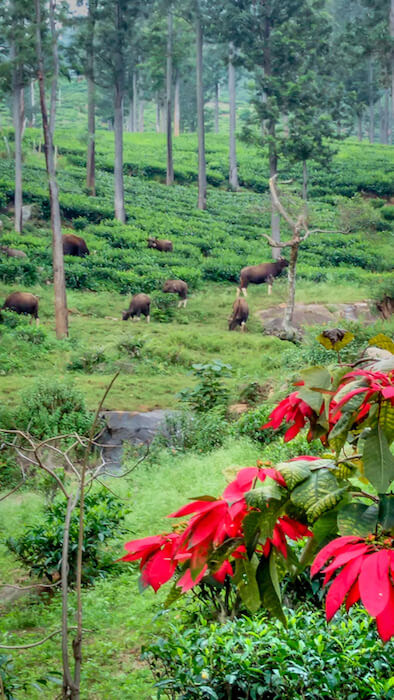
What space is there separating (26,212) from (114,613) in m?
19.1

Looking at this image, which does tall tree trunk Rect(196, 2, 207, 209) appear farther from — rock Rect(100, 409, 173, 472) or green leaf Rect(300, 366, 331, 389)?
green leaf Rect(300, 366, 331, 389)

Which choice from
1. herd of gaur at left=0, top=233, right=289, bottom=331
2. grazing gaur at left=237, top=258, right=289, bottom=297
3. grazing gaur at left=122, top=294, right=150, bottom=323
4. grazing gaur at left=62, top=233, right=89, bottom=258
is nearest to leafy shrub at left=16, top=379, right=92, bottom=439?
herd of gaur at left=0, top=233, right=289, bottom=331

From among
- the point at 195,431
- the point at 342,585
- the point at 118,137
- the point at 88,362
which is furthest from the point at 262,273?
the point at 342,585

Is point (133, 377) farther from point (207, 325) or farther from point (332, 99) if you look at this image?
point (332, 99)

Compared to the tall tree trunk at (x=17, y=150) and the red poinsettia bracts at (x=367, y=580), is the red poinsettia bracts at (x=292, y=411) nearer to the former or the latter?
the red poinsettia bracts at (x=367, y=580)

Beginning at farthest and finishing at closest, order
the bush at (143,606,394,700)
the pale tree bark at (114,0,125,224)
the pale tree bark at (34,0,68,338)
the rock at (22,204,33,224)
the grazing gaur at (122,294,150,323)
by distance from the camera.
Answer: the pale tree bark at (114,0,125,224), the rock at (22,204,33,224), the grazing gaur at (122,294,150,323), the pale tree bark at (34,0,68,338), the bush at (143,606,394,700)

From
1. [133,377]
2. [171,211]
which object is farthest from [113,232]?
[133,377]

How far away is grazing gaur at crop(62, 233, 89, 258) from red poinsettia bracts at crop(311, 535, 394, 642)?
19165 mm

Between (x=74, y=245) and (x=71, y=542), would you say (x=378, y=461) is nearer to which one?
(x=71, y=542)

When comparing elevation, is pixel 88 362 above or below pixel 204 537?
below

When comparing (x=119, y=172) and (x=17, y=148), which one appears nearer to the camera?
(x=17, y=148)

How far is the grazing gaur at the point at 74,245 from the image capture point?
64.8 ft

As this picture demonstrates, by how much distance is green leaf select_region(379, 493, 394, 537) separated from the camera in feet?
4.15

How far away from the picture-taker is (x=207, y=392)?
9953mm
